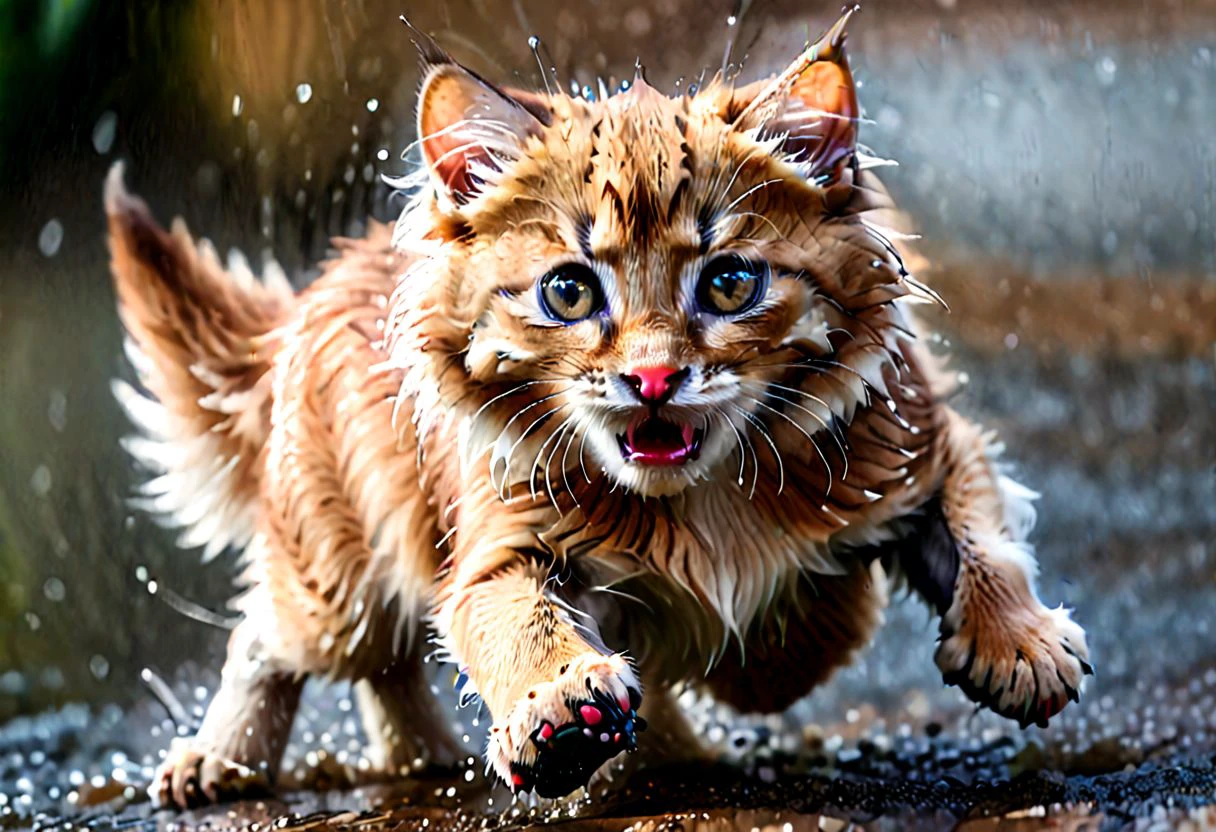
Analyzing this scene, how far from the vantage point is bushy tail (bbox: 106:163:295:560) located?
5.94 feet

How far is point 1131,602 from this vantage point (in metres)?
1.80

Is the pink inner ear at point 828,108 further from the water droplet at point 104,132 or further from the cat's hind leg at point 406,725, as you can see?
the water droplet at point 104,132

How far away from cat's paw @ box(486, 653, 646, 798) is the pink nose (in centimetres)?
26

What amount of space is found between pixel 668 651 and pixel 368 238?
66cm

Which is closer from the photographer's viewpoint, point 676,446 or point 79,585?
point 676,446

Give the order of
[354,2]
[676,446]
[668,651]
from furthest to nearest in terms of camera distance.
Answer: [354,2]
[668,651]
[676,446]

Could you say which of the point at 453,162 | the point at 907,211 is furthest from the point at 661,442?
the point at 907,211

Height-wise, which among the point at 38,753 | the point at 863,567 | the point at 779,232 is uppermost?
the point at 779,232

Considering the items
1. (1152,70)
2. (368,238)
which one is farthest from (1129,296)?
(368,238)

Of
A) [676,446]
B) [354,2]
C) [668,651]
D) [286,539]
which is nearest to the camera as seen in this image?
[676,446]

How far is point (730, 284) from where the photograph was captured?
142 centimetres

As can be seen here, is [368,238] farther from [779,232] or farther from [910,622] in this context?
[910,622]

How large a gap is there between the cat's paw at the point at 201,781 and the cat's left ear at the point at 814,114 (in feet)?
3.27

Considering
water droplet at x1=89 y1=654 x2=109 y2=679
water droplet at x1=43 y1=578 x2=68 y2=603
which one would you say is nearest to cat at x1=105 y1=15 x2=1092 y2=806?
water droplet at x1=89 y1=654 x2=109 y2=679
